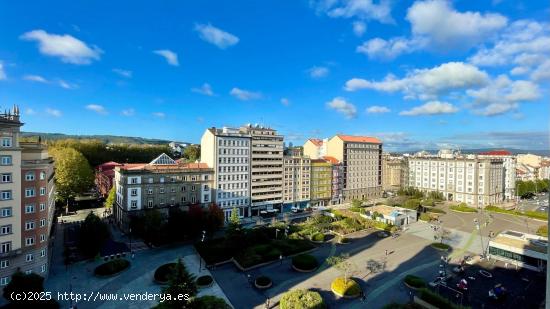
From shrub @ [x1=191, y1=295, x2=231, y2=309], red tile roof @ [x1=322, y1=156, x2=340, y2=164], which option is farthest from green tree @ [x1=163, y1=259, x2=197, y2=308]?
red tile roof @ [x1=322, y1=156, x2=340, y2=164]

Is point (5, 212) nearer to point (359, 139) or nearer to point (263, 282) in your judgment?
point (263, 282)

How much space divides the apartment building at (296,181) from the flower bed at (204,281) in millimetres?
40275

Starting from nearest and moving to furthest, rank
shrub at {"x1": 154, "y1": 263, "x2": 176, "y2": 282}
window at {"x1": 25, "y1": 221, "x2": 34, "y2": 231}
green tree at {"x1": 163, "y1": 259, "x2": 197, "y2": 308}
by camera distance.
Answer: green tree at {"x1": 163, "y1": 259, "x2": 197, "y2": 308} → window at {"x1": 25, "y1": 221, "x2": 34, "y2": 231} → shrub at {"x1": 154, "y1": 263, "x2": 176, "y2": 282}

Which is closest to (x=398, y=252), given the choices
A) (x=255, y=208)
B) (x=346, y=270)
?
(x=346, y=270)

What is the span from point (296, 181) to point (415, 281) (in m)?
43.8

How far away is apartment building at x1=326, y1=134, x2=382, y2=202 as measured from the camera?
87500 millimetres

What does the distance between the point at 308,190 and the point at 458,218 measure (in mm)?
36617

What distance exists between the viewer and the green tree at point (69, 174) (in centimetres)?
6356

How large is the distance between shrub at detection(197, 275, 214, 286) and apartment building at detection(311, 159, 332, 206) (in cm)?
4762

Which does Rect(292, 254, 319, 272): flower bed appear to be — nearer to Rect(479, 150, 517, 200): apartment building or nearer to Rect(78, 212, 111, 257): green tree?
Rect(78, 212, 111, 257): green tree

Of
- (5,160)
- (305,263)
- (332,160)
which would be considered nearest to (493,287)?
(305,263)

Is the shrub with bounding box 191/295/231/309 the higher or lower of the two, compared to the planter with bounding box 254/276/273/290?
higher

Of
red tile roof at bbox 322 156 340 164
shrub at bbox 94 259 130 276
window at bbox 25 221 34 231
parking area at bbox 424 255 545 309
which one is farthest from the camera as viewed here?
red tile roof at bbox 322 156 340 164

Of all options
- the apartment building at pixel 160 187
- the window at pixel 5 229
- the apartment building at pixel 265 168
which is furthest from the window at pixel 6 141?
the apartment building at pixel 265 168
